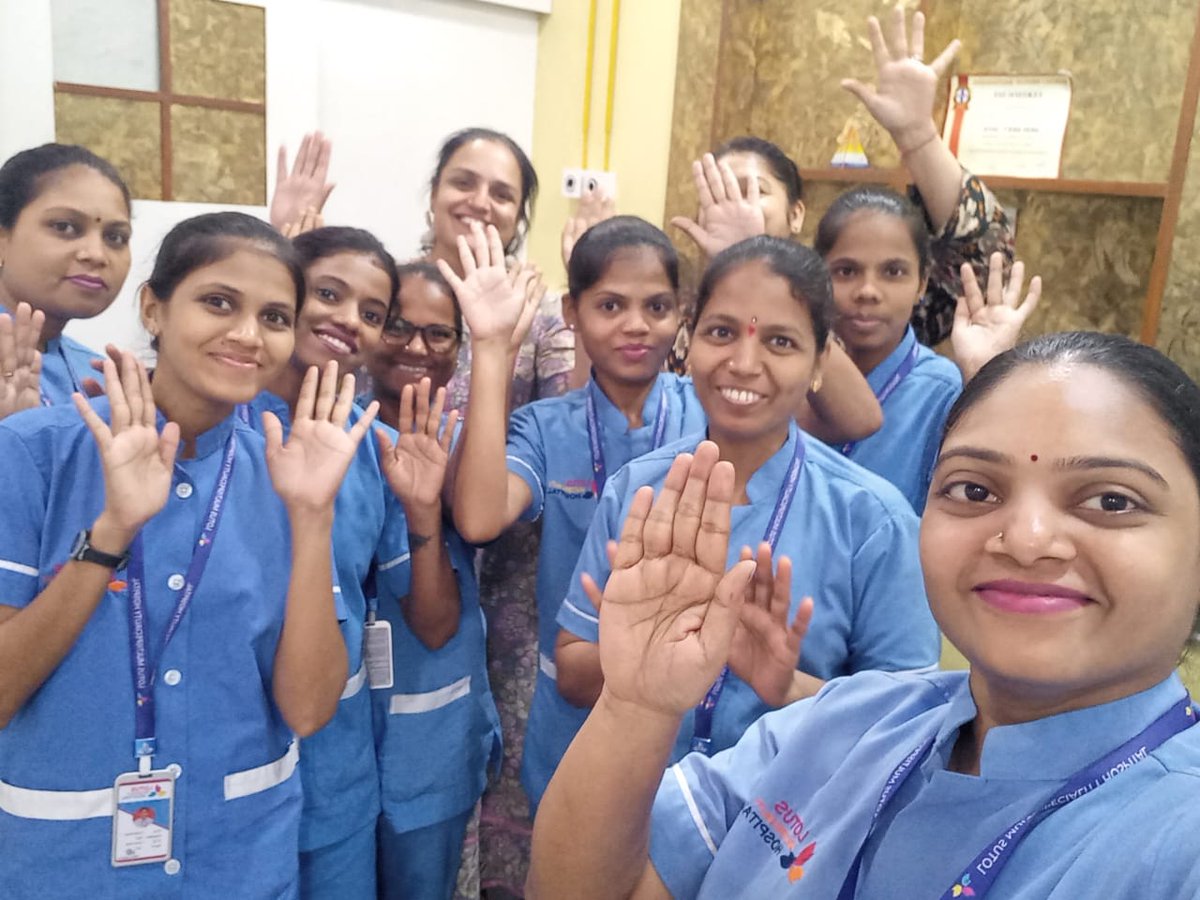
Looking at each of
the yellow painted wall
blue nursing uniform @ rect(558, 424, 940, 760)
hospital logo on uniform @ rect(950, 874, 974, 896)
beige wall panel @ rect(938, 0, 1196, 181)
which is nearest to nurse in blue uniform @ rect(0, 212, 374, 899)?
blue nursing uniform @ rect(558, 424, 940, 760)

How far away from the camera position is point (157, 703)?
1.29 meters

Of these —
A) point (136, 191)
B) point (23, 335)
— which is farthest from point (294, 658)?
point (136, 191)

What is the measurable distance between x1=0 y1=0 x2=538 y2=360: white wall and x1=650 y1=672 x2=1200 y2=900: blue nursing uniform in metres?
2.73

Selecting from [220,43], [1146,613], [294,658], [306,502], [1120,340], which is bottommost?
[294,658]

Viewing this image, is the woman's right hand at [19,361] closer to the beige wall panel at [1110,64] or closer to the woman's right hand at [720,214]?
the woman's right hand at [720,214]

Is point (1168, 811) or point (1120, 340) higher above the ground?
point (1120, 340)

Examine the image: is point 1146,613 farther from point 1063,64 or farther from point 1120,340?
point 1063,64

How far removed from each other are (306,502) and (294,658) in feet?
0.74

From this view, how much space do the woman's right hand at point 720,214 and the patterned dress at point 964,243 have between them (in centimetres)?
20

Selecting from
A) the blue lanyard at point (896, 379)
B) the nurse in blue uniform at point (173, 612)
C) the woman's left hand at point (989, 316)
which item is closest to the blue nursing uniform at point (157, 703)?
the nurse in blue uniform at point (173, 612)

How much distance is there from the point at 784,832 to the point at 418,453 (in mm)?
999

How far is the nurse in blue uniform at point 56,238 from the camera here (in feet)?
6.07

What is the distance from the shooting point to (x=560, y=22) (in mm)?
3982

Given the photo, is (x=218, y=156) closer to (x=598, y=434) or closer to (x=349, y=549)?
(x=598, y=434)
